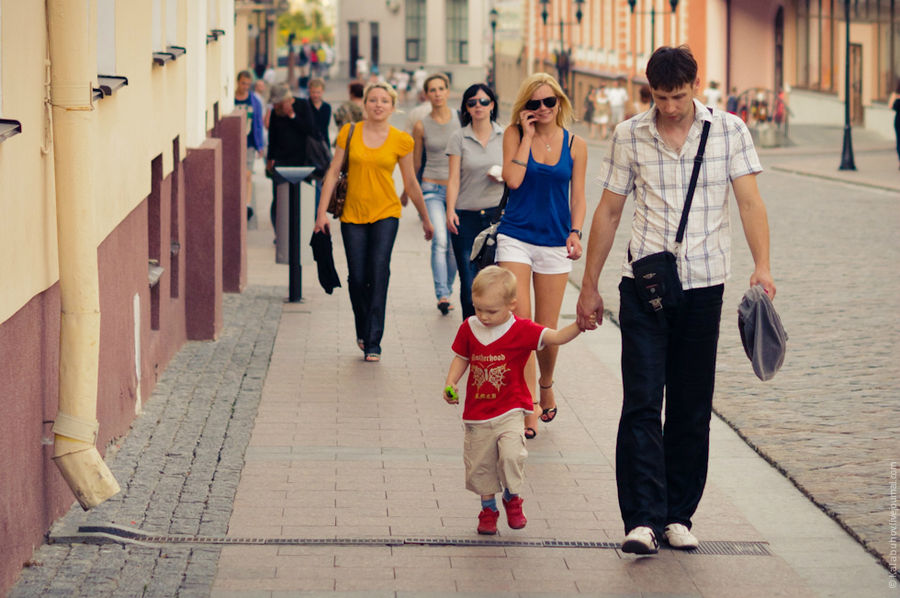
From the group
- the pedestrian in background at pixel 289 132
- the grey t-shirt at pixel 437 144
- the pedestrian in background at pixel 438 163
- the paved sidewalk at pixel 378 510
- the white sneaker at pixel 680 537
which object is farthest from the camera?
the pedestrian in background at pixel 289 132

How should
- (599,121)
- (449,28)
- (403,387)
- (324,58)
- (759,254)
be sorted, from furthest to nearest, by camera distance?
(449,28), (324,58), (599,121), (403,387), (759,254)

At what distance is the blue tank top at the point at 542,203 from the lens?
7820 mm

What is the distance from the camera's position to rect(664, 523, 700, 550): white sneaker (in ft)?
19.5

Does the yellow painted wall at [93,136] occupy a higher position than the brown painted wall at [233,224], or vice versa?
the yellow painted wall at [93,136]

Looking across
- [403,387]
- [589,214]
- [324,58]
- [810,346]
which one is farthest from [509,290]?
[324,58]

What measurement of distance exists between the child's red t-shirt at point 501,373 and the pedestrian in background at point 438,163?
5466 millimetres

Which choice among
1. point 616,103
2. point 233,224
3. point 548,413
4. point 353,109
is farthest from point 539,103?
point 616,103

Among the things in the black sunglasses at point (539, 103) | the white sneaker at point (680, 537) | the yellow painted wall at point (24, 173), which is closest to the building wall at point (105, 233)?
the yellow painted wall at point (24, 173)

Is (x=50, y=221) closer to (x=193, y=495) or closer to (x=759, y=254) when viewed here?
(x=193, y=495)

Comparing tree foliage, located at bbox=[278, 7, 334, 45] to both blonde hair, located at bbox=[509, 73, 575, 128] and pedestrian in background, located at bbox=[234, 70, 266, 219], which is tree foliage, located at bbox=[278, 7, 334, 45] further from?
blonde hair, located at bbox=[509, 73, 575, 128]

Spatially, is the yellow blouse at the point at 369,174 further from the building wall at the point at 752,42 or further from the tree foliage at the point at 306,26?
the tree foliage at the point at 306,26

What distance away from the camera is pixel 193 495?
6.66 meters

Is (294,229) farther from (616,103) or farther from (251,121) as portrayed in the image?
(616,103)

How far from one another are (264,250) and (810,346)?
7983mm
